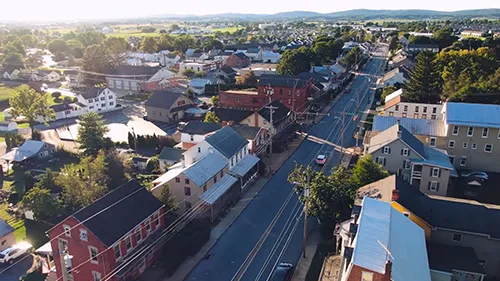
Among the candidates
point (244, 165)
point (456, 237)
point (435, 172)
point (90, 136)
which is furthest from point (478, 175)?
point (90, 136)

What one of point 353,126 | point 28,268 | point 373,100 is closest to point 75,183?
point 28,268

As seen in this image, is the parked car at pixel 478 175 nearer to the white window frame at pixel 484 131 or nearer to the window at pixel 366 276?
the white window frame at pixel 484 131

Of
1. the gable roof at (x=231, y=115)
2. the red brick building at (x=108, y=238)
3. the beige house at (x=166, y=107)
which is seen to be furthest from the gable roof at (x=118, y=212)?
the beige house at (x=166, y=107)

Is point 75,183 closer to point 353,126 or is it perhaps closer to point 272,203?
point 272,203

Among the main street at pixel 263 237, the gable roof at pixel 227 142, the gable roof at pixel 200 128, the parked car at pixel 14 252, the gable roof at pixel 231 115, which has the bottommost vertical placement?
the parked car at pixel 14 252

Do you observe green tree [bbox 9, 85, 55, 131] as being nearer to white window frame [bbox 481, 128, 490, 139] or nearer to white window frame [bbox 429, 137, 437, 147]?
white window frame [bbox 429, 137, 437, 147]

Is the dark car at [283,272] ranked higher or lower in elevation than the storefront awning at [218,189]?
lower
